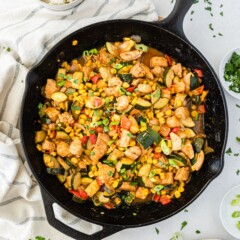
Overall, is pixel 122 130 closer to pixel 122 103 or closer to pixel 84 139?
pixel 122 103

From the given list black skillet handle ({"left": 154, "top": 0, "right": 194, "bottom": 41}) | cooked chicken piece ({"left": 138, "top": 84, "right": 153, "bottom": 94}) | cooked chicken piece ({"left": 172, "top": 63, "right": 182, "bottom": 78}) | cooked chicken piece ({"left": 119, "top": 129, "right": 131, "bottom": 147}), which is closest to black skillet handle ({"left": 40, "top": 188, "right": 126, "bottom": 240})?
cooked chicken piece ({"left": 119, "top": 129, "right": 131, "bottom": 147})

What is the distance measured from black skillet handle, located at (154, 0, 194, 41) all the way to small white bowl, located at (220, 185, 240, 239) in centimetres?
150

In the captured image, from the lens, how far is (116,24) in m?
4.07

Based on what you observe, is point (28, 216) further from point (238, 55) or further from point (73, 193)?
point (238, 55)

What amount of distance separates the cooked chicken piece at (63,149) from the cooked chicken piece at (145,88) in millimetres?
811

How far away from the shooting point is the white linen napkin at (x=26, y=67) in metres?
4.09

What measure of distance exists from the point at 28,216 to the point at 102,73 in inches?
57.8

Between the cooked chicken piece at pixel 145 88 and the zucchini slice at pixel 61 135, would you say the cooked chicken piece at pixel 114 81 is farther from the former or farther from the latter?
the zucchini slice at pixel 61 135

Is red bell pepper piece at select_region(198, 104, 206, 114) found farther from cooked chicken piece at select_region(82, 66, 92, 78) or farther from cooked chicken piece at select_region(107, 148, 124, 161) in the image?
cooked chicken piece at select_region(82, 66, 92, 78)

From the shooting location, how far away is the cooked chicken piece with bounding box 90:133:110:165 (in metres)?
3.94

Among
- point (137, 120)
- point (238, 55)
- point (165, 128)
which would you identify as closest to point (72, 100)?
point (137, 120)

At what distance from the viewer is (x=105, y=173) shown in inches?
156

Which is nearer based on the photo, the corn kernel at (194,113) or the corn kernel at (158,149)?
the corn kernel at (158,149)

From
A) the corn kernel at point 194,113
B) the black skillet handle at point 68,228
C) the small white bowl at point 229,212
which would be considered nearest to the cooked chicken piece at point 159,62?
the corn kernel at point 194,113
